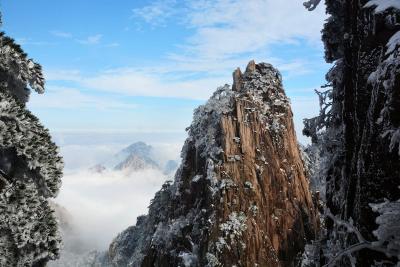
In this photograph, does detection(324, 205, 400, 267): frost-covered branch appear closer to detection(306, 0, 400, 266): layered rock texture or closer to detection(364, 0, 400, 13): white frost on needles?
detection(306, 0, 400, 266): layered rock texture

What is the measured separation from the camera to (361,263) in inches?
228

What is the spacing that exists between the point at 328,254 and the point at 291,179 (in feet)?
115

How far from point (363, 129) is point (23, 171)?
33.9 ft

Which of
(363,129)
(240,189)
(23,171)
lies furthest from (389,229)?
(240,189)

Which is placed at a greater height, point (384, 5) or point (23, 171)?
point (384, 5)

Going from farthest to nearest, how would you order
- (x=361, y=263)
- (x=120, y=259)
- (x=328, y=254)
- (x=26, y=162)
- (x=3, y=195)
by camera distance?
(x=120, y=259) < (x=26, y=162) < (x=3, y=195) < (x=328, y=254) < (x=361, y=263)

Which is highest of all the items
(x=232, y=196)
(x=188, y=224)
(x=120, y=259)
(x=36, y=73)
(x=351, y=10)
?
(x=36, y=73)

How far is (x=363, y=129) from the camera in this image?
6.35 meters

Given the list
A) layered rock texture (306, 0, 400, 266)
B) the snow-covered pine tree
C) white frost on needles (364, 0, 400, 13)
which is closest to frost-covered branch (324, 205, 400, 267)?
layered rock texture (306, 0, 400, 266)

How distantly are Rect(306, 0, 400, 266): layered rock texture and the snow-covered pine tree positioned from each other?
856 cm

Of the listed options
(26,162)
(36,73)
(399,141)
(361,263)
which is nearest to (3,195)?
(26,162)

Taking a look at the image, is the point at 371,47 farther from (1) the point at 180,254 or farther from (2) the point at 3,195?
(1) the point at 180,254

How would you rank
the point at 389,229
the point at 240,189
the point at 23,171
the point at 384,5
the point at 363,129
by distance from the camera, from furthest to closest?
the point at 240,189 < the point at 23,171 < the point at 363,129 < the point at 384,5 < the point at 389,229

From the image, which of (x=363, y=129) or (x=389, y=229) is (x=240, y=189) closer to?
(x=363, y=129)
